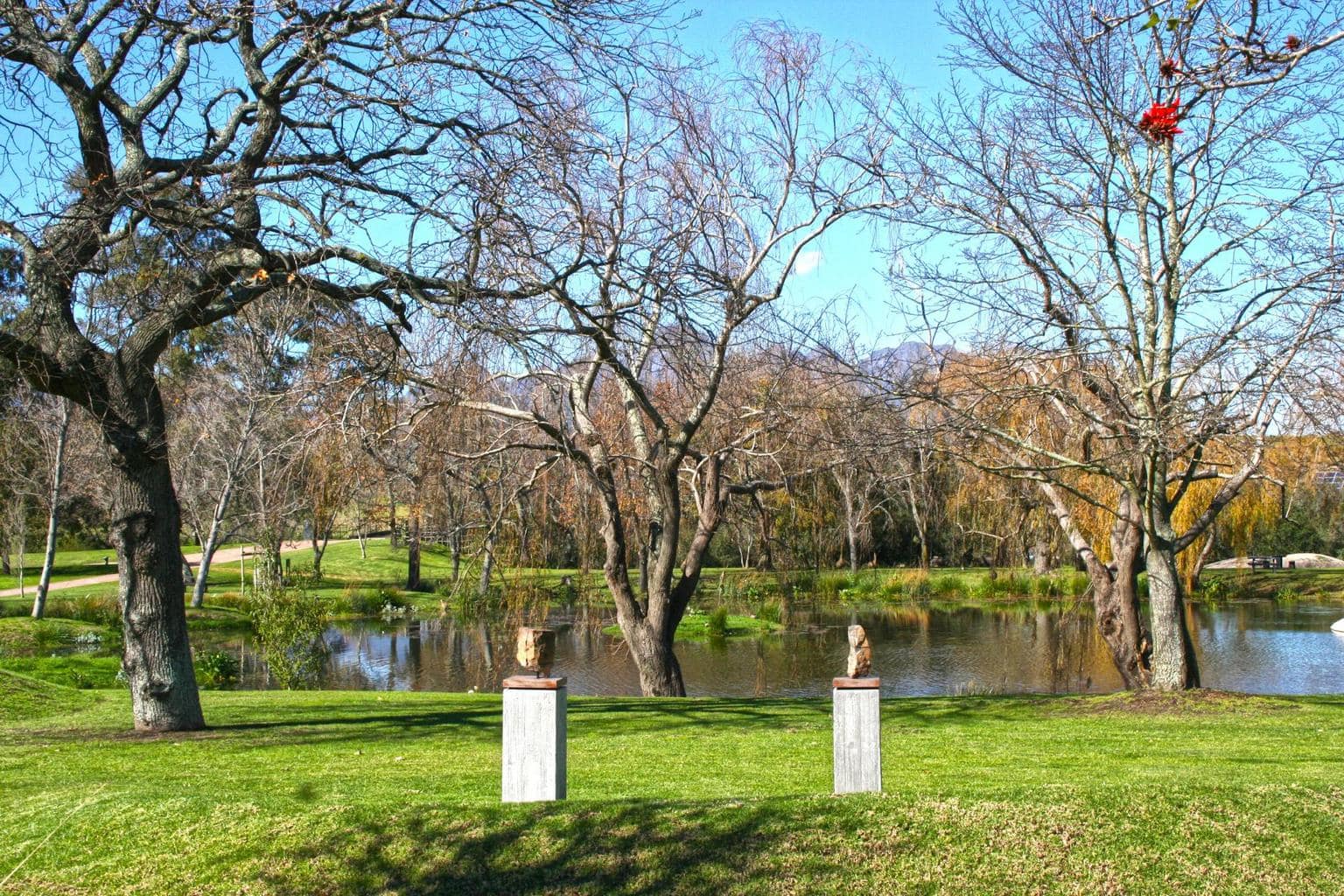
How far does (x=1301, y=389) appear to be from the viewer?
35.0ft

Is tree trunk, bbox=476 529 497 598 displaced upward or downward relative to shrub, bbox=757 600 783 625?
upward

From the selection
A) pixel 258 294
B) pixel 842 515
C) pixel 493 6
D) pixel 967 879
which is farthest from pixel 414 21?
pixel 842 515

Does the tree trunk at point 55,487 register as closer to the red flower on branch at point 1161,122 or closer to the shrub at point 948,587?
the red flower on branch at point 1161,122

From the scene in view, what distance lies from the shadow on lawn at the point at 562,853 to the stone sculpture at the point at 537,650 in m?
0.76

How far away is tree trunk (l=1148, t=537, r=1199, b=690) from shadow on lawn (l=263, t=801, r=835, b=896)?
7.65 meters

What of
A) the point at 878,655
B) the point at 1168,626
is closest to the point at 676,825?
the point at 1168,626

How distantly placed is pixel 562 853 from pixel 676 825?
0.63 metres

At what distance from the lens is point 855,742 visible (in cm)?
650

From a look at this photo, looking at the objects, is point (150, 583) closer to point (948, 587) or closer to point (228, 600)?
point (228, 600)

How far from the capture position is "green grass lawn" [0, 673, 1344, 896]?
576 centimetres

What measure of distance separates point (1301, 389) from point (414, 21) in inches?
331

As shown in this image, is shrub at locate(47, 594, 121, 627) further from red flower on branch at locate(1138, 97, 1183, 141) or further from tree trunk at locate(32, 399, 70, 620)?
red flower on branch at locate(1138, 97, 1183, 141)

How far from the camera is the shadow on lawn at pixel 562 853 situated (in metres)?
5.72

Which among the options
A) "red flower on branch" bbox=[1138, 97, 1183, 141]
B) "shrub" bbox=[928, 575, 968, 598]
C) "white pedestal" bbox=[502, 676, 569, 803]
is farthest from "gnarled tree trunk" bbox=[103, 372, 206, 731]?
"shrub" bbox=[928, 575, 968, 598]
